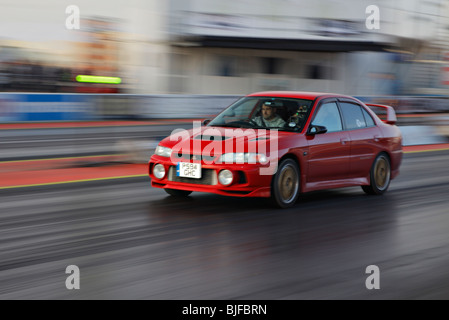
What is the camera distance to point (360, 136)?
9773 millimetres

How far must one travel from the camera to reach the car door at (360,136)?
9.65 m

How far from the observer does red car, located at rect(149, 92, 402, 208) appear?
8.23 m

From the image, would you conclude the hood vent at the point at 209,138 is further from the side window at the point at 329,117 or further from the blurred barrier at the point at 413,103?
the blurred barrier at the point at 413,103

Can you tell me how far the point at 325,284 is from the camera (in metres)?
5.28

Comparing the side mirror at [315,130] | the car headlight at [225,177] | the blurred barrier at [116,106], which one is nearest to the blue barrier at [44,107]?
the blurred barrier at [116,106]

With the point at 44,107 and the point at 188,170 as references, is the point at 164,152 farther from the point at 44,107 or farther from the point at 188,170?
the point at 44,107

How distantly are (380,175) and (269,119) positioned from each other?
2160mm

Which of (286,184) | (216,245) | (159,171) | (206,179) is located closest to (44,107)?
(159,171)

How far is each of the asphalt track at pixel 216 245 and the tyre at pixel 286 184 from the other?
0.18 metres

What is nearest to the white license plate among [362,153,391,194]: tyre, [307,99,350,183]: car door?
[307,99,350,183]: car door

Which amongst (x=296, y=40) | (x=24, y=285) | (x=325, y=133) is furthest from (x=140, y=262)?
(x=296, y=40)

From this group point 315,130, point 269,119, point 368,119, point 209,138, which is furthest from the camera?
point 368,119

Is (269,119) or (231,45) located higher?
(231,45)

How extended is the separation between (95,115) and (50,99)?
1744 millimetres
